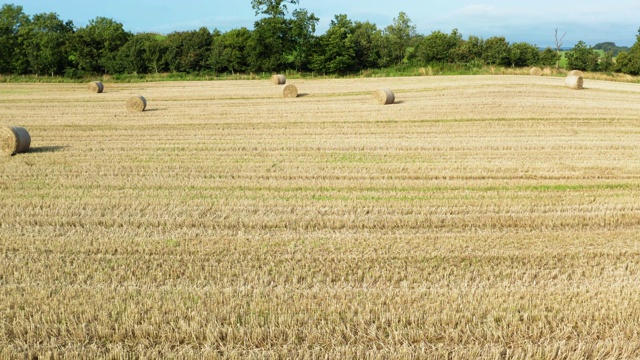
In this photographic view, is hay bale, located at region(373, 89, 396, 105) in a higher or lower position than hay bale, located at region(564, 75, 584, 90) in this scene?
lower

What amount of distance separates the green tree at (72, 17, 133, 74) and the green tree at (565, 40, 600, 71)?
38502mm

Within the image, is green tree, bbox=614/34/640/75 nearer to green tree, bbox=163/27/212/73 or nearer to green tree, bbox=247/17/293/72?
green tree, bbox=247/17/293/72

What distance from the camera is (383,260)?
268 inches

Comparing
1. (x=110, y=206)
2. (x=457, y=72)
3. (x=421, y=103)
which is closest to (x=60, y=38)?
(x=457, y=72)

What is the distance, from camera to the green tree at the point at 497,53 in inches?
2037

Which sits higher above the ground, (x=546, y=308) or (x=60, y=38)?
(x=60, y=38)

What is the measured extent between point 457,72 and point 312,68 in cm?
1329

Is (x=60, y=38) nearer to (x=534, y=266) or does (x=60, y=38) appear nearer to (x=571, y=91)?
(x=571, y=91)

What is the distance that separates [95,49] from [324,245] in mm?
50281

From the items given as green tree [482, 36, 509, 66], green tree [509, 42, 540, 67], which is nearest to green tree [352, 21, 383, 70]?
green tree [482, 36, 509, 66]

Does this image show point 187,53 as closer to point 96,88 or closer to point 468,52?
point 96,88

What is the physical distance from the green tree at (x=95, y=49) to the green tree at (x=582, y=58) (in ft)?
126

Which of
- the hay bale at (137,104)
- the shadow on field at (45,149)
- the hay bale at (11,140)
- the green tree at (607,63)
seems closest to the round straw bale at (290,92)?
the hay bale at (137,104)

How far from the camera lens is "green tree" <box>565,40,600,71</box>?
5094 centimetres
